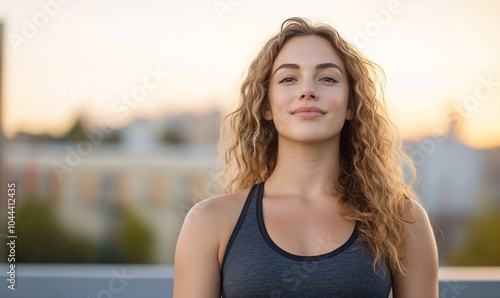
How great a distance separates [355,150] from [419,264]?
334 mm

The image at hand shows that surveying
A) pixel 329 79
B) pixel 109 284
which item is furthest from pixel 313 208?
pixel 109 284

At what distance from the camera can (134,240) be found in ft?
76.1

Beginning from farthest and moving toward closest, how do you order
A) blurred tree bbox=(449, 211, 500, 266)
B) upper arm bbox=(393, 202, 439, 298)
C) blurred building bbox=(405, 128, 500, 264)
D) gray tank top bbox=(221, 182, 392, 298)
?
1. blurred building bbox=(405, 128, 500, 264)
2. blurred tree bbox=(449, 211, 500, 266)
3. upper arm bbox=(393, 202, 439, 298)
4. gray tank top bbox=(221, 182, 392, 298)

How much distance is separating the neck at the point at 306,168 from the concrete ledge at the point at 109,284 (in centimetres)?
127

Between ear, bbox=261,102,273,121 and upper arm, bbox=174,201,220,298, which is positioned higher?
ear, bbox=261,102,273,121

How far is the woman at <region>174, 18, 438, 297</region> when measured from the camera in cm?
164

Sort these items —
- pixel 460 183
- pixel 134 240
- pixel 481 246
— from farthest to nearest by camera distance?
pixel 134 240, pixel 460 183, pixel 481 246

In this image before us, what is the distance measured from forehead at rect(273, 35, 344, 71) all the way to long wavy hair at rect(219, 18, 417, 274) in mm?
18

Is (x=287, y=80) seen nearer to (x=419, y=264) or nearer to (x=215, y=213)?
(x=215, y=213)

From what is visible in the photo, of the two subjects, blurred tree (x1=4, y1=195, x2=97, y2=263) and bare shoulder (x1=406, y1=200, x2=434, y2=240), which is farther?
blurred tree (x1=4, y1=195, x2=97, y2=263)

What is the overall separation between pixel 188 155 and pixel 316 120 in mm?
22299

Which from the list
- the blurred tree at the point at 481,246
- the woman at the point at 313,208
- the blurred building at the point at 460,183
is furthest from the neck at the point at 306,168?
the blurred building at the point at 460,183

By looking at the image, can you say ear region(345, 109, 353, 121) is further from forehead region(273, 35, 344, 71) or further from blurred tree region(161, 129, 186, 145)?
blurred tree region(161, 129, 186, 145)

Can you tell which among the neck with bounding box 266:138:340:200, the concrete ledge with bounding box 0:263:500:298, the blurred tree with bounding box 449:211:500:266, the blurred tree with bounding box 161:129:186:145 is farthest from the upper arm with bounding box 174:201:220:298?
the blurred tree with bounding box 161:129:186:145
